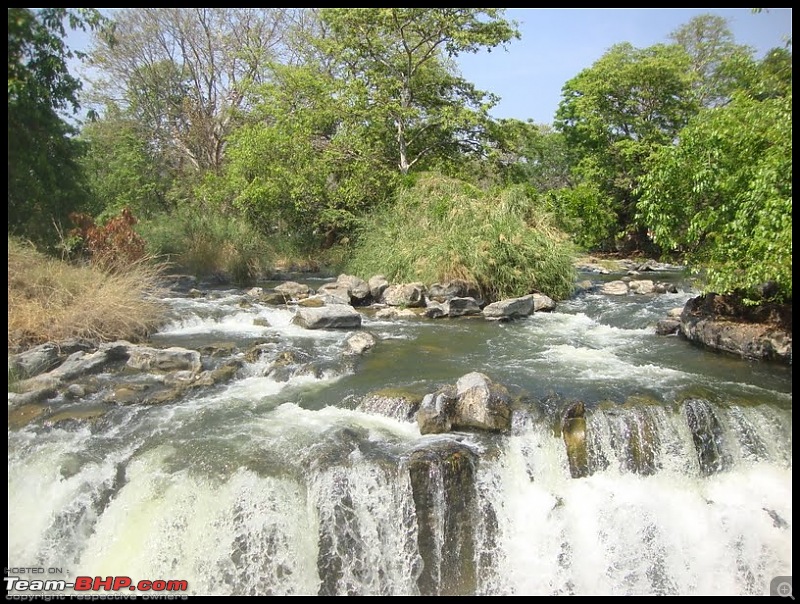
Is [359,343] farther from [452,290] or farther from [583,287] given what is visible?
[583,287]

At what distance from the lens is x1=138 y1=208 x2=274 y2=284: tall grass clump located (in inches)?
604

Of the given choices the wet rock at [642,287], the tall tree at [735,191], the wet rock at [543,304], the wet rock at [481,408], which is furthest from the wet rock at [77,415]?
the wet rock at [642,287]

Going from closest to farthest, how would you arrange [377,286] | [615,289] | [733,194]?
[733,194], [377,286], [615,289]

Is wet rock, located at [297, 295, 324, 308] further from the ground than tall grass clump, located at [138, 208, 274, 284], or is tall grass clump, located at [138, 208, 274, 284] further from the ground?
tall grass clump, located at [138, 208, 274, 284]

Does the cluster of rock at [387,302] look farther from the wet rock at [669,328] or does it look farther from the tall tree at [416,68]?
the tall tree at [416,68]

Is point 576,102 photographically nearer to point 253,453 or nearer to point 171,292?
point 171,292

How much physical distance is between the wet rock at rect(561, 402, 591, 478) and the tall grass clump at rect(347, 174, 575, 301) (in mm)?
6590

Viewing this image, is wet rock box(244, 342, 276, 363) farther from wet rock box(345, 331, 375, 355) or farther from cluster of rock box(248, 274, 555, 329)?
cluster of rock box(248, 274, 555, 329)

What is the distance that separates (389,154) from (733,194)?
1314 cm

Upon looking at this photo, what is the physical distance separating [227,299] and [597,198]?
55.7 ft

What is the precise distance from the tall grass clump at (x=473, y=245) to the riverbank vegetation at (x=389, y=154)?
5 centimetres

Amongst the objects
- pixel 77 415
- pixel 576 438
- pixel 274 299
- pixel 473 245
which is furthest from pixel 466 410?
pixel 274 299

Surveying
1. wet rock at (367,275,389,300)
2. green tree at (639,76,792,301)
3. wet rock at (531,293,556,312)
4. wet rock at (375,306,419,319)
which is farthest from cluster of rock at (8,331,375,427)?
green tree at (639,76,792,301)

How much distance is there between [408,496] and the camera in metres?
5.07
